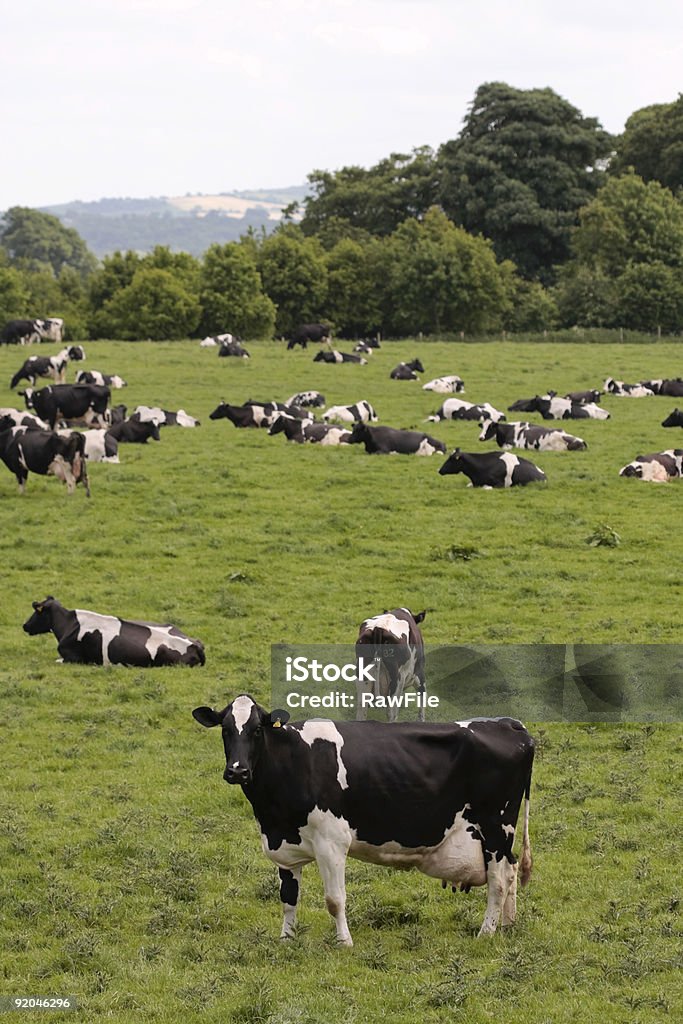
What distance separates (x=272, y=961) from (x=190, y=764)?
4955 millimetres

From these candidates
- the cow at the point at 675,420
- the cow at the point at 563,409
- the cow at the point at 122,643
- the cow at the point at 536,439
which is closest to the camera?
the cow at the point at 122,643

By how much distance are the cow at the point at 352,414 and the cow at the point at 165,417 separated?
3980mm

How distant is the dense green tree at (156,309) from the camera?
219ft

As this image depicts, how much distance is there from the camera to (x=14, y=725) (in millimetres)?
15797

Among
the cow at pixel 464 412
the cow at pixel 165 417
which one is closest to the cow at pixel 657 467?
the cow at pixel 464 412

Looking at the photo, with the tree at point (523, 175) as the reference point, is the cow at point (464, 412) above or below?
below

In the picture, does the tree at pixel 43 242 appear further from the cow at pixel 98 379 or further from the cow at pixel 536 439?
the cow at pixel 536 439

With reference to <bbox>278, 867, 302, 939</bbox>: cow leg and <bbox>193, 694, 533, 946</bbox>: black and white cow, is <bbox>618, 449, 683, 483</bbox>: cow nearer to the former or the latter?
<bbox>193, 694, 533, 946</bbox>: black and white cow

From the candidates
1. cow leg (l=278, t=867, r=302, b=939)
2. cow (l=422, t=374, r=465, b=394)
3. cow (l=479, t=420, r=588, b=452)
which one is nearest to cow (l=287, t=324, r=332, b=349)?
cow (l=422, t=374, r=465, b=394)

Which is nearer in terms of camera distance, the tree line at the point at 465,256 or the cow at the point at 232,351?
the cow at the point at 232,351

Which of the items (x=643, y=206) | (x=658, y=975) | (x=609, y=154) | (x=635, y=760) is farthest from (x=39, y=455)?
(x=609, y=154)

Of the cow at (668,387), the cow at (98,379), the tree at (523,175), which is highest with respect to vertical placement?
the tree at (523,175)

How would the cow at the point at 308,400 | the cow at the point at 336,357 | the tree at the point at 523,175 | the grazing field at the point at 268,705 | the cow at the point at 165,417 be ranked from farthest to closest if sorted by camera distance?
the tree at the point at 523,175, the cow at the point at 336,357, the cow at the point at 308,400, the cow at the point at 165,417, the grazing field at the point at 268,705

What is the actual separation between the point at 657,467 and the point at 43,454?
1409 cm
